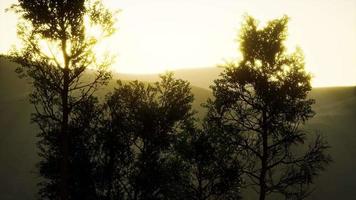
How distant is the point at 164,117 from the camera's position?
24.3 meters

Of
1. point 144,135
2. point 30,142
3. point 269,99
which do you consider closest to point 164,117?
point 144,135

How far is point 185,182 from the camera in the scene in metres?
23.5

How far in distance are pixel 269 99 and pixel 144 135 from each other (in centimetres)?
765

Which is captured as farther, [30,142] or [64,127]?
[30,142]

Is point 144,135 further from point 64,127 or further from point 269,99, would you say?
point 269,99

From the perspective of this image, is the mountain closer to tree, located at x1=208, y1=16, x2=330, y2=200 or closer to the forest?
the forest

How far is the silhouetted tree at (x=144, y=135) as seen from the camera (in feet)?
77.7

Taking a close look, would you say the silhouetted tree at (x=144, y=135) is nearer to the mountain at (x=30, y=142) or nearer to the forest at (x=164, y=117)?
the forest at (x=164, y=117)

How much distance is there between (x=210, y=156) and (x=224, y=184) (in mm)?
1692

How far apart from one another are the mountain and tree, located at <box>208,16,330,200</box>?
4759 cm

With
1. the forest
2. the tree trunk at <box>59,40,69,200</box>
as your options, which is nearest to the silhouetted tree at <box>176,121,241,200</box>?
the forest

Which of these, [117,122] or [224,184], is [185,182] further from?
[117,122]

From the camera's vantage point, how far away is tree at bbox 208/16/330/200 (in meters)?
20.2

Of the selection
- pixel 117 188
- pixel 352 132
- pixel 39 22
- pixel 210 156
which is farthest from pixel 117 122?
pixel 352 132
